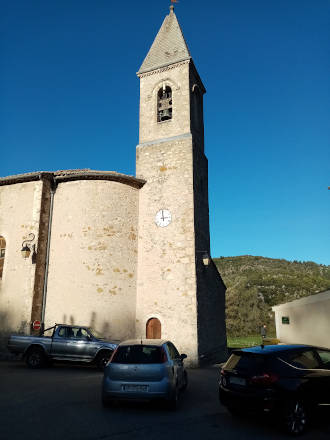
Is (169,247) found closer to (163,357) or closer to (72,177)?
(72,177)

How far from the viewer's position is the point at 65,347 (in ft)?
34.8

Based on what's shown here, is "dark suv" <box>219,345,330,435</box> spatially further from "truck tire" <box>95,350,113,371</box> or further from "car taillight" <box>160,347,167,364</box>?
Answer: "truck tire" <box>95,350,113,371</box>

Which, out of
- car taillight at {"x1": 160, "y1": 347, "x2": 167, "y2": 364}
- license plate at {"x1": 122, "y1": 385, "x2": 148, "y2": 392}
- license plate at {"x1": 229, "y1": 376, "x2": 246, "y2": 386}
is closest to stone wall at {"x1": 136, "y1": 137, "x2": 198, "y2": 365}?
car taillight at {"x1": 160, "y1": 347, "x2": 167, "y2": 364}

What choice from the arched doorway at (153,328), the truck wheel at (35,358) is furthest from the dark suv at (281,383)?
the arched doorway at (153,328)

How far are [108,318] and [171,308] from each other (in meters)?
2.53

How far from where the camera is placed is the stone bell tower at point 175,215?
13414 mm

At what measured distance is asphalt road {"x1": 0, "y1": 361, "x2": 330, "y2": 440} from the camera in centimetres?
471

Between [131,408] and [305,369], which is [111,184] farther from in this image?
[305,369]

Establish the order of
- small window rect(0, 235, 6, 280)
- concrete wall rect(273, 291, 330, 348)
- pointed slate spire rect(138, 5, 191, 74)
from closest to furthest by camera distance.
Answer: small window rect(0, 235, 6, 280) → concrete wall rect(273, 291, 330, 348) → pointed slate spire rect(138, 5, 191, 74)

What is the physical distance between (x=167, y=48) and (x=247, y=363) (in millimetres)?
17405

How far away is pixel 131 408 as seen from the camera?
612 centimetres

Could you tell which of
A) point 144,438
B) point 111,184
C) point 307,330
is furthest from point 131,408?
point 307,330

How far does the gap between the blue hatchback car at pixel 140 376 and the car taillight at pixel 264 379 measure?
166cm

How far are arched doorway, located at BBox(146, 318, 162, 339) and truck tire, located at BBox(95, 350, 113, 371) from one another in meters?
3.30
